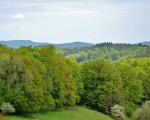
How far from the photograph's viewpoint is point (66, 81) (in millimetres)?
73562

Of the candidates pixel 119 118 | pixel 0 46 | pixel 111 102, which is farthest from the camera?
pixel 111 102

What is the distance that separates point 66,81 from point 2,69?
1737 centimetres

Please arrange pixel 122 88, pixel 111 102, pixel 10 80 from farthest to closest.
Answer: pixel 122 88
pixel 111 102
pixel 10 80

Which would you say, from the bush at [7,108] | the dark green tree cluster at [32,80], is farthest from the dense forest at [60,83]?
the bush at [7,108]

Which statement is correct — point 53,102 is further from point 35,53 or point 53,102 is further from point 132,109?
point 132,109

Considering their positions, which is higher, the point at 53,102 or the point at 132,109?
the point at 53,102

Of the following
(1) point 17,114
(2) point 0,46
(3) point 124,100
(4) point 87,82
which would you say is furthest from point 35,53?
(3) point 124,100

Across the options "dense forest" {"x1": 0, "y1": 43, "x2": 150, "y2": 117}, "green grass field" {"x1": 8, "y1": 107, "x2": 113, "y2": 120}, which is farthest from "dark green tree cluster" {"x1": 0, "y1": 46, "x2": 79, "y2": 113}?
"green grass field" {"x1": 8, "y1": 107, "x2": 113, "y2": 120}

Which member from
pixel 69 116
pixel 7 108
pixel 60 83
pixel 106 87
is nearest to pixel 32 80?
pixel 7 108

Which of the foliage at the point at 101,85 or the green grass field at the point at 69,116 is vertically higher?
the foliage at the point at 101,85

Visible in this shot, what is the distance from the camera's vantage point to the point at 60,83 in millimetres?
69500

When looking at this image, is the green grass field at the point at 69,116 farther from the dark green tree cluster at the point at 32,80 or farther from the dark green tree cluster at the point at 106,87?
the dark green tree cluster at the point at 106,87

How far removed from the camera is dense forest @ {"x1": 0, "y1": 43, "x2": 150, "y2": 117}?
6016cm

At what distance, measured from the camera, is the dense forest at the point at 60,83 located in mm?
60156
